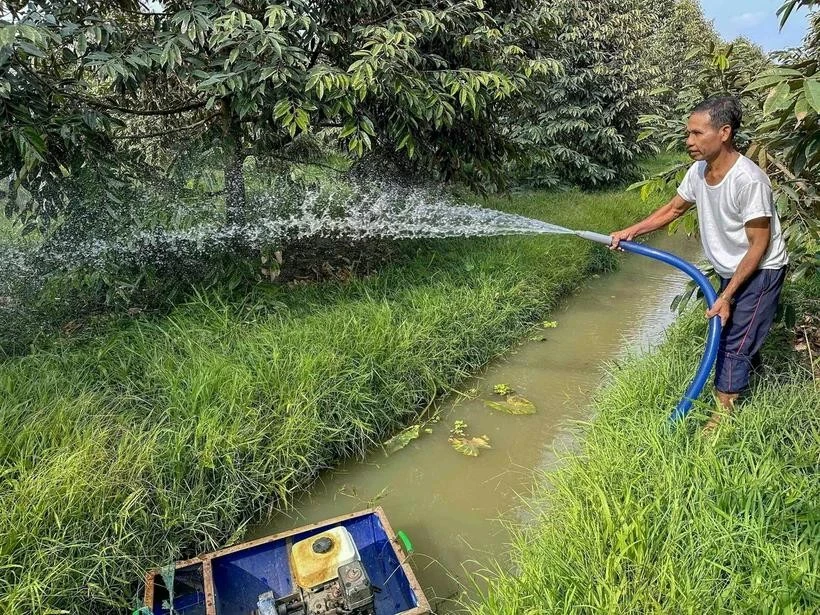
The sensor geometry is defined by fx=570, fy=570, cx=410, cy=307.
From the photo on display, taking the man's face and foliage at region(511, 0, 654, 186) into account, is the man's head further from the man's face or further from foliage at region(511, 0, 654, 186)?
foliage at region(511, 0, 654, 186)

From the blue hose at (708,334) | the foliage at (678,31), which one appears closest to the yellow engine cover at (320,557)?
the blue hose at (708,334)

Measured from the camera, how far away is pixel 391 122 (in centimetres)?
441

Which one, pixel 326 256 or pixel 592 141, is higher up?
pixel 592 141

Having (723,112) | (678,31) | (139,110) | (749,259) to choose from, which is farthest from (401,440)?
(678,31)

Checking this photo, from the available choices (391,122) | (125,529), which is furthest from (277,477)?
(391,122)

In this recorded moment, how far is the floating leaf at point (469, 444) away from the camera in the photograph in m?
3.57

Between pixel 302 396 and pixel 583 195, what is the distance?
8.12 meters

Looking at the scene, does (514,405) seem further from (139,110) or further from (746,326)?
(139,110)

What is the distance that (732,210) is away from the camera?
2.53 meters

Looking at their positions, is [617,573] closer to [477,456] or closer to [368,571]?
[368,571]

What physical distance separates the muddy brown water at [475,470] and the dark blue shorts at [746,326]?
3.77 ft

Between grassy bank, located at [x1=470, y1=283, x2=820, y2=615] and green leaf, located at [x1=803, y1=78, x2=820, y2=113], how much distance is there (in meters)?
1.45

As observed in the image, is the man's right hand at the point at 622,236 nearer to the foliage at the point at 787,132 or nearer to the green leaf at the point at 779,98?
the foliage at the point at 787,132

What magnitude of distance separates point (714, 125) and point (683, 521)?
166 cm
